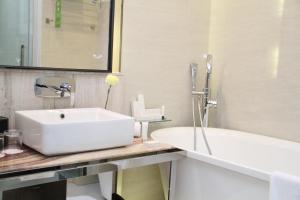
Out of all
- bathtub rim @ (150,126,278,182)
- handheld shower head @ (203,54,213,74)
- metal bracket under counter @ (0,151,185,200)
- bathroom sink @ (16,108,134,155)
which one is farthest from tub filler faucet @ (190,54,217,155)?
bathroom sink @ (16,108,134,155)

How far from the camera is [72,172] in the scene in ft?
4.32

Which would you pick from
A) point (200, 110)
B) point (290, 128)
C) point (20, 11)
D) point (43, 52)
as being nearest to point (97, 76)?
point (43, 52)

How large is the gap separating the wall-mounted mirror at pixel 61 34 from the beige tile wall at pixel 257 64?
99cm

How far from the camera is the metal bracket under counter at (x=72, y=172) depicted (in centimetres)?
117

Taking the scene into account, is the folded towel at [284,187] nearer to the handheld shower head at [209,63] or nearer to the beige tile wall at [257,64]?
the beige tile wall at [257,64]

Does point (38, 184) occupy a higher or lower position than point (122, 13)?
lower

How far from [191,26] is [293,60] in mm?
839

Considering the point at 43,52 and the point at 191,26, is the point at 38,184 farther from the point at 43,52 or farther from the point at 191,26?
the point at 191,26

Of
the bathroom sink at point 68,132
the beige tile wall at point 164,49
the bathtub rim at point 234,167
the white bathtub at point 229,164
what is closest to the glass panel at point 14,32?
the bathroom sink at point 68,132

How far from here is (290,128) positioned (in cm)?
219

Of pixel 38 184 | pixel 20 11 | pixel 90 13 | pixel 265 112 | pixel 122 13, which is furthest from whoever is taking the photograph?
pixel 265 112

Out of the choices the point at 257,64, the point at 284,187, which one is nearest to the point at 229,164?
the point at 284,187

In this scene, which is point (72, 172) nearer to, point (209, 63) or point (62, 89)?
point (62, 89)

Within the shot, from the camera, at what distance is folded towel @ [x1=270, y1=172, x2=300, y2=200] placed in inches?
48.6
